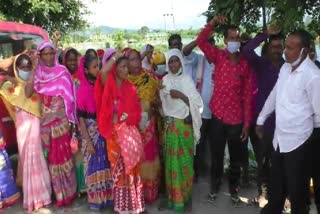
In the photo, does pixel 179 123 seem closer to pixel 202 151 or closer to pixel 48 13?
pixel 202 151

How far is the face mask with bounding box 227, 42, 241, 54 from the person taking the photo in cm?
370

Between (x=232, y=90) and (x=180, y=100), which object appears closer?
(x=232, y=90)

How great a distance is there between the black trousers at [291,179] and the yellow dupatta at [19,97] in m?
2.34

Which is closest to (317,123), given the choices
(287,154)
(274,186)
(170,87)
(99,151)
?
(287,154)

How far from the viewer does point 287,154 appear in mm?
2975

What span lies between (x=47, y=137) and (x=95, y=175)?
24.6 inches

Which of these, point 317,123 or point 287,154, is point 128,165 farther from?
point 317,123

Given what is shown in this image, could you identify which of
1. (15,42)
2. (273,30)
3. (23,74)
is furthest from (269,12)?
(15,42)

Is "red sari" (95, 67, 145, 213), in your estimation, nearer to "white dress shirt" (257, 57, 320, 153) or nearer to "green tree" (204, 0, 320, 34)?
"green tree" (204, 0, 320, 34)

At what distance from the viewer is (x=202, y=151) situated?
4.81 metres

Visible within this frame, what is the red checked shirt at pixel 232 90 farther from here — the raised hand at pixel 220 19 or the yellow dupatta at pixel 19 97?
the yellow dupatta at pixel 19 97

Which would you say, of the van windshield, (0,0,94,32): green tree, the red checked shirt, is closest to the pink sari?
the van windshield

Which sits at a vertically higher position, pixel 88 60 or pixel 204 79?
pixel 88 60

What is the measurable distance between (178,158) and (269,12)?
1.58 metres
